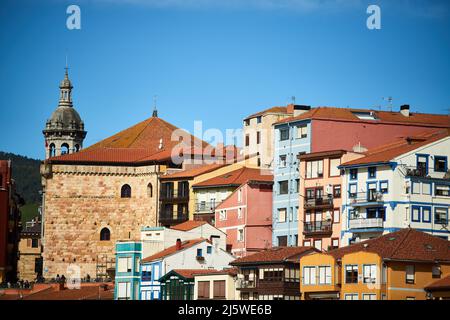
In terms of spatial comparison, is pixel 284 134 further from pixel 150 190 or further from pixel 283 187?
pixel 150 190

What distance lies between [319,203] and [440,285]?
20.7 metres

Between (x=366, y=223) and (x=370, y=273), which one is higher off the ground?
(x=366, y=223)

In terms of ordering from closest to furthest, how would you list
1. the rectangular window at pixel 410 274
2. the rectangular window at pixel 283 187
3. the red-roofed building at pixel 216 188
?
the rectangular window at pixel 410 274 < the rectangular window at pixel 283 187 < the red-roofed building at pixel 216 188

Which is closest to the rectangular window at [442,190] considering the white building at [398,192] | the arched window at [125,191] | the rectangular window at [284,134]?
the white building at [398,192]

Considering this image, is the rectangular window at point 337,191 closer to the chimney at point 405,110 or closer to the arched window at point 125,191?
the chimney at point 405,110

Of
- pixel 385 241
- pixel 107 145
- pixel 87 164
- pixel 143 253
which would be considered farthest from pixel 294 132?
pixel 107 145

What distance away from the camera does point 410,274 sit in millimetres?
88375

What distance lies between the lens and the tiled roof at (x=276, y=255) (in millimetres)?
97438

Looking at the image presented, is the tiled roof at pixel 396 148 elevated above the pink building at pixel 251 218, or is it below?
above

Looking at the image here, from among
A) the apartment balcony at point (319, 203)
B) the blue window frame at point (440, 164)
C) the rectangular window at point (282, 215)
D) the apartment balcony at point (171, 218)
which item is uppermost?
the blue window frame at point (440, 164)

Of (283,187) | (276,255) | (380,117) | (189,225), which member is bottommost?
(276,255)

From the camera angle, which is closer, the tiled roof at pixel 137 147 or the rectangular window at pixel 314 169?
the rectangular window at pixel 314 169

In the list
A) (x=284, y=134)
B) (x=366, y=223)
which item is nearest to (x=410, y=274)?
(x=366, y=223)

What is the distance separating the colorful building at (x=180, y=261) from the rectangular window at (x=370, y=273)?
21962mm
